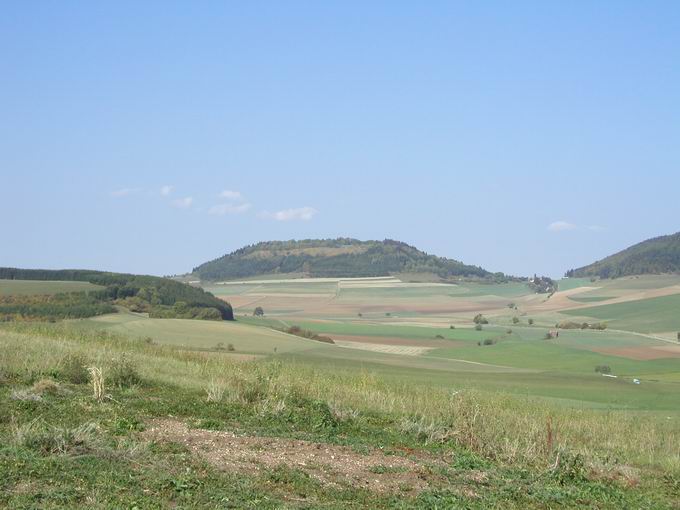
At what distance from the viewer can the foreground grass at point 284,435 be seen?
913 centimetres

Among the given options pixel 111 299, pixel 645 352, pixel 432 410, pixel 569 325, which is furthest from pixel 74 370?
pixel 569 325

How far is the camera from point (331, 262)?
167m

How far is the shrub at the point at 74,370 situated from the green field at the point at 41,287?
133 ft

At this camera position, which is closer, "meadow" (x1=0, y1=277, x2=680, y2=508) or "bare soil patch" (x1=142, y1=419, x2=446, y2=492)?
"meadow" (x1=0, y1=277, x2=680, y2=508)

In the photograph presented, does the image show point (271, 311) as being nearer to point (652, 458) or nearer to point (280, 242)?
point (280, 242)

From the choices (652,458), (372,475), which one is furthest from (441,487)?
(652,458)

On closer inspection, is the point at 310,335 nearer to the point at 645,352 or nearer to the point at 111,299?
the point at 111,299

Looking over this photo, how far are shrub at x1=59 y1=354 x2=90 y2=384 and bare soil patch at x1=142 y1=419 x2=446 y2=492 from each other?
14.5 feet

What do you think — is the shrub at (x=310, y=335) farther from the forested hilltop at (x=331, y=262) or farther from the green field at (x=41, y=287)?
the forested hilltop at (x=331, y=262)

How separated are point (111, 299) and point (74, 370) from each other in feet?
154

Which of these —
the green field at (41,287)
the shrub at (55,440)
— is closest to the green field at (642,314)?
the green field at (41,287)

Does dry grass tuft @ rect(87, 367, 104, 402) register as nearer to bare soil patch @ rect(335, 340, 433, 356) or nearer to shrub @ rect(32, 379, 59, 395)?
shrub @ rect(32, 379, 59, 395)

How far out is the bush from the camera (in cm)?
1672

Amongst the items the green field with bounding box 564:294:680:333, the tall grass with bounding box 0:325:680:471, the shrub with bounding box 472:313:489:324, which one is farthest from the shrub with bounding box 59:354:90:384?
the shrub with bounding box 472:313:489:324
